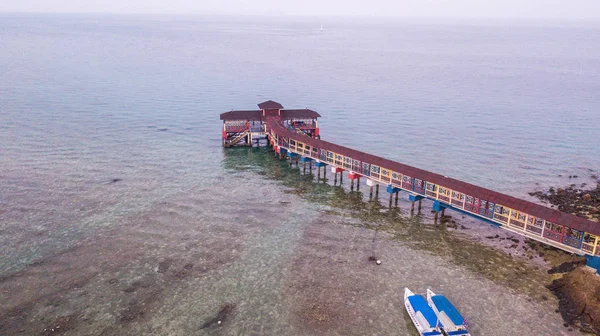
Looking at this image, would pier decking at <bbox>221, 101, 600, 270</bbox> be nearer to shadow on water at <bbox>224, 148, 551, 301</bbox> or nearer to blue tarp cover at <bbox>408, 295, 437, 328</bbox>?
shadow on water at <bbox>224, 148, 551, 301</bbox>

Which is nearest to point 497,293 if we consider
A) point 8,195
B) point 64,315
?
point 64,315

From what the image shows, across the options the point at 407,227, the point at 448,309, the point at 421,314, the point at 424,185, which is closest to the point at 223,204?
the point at 407,227

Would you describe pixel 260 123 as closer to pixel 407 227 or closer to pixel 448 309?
pixel 407 227

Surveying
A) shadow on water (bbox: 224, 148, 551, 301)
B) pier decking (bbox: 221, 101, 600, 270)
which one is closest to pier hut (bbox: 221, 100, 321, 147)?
pier decking (bbox: 221, 101, 600, 270)

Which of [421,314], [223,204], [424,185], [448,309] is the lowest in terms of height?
[421,314]

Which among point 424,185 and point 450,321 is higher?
point 424,185

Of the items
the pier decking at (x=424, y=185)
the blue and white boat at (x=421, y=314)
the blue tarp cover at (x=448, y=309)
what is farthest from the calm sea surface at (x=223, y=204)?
the pier decking at (x=424, y=185)
